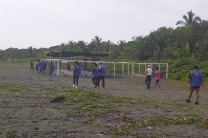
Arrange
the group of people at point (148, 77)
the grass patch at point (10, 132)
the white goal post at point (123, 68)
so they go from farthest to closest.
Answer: the white goal post at point (123, 68) < the group of people at point (148, 77) < the grass patch at point (10, 132)

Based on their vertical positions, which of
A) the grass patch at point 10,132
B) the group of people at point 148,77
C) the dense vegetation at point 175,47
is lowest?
the grass patch at point 10,132

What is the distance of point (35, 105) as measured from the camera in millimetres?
13094

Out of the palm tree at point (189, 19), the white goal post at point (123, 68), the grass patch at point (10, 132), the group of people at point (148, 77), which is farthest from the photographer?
the palm tree at point (189, 19)

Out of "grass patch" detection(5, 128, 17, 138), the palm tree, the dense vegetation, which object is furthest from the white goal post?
"grass patch" detection(5, 128, 17, 138)

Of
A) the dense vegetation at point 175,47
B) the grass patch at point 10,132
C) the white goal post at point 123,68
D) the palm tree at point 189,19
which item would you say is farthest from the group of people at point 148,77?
the palm tree at point 189,19

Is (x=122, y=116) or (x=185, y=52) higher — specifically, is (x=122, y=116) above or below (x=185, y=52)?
below

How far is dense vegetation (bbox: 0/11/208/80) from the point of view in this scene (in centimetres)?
3954

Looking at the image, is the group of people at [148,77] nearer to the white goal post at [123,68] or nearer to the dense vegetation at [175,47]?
the white goal post at [123,68]

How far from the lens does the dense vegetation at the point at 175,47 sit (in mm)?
39541

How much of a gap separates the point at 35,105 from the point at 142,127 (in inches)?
194

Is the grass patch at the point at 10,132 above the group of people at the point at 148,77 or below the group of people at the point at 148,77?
below

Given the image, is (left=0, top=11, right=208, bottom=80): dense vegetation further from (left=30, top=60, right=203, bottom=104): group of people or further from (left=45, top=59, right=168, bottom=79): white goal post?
(left=30, top=60, right=203, bottom=104): group of people

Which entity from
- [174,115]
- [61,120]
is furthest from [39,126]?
[174,115]

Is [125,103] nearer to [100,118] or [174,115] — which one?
[174,115]
